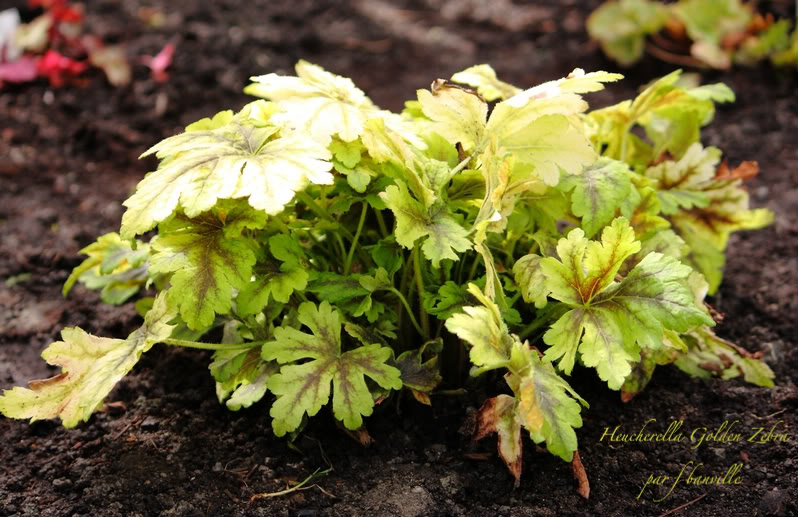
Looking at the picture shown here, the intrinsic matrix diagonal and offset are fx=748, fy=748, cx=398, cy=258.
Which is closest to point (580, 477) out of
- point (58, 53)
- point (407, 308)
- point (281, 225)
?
point (407, 308)

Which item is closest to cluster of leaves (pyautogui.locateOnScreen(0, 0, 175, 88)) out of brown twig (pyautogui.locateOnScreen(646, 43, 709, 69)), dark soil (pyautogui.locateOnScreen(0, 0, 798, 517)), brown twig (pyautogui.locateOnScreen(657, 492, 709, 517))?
Answer: dark soil (pyautogui.locateOnScreen(0, 0, 798, 517))

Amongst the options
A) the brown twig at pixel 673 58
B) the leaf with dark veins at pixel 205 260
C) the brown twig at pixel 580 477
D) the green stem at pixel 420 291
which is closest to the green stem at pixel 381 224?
the green stem at pixel 420 291

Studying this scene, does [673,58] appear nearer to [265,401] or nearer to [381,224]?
[381,224]

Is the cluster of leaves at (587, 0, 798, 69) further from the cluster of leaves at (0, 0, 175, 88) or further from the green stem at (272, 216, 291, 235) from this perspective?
the green stem at (272, 216, 291, 235)

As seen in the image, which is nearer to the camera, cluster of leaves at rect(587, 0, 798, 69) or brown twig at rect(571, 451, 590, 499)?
brown twig at rect(571, 451, 590, 499)

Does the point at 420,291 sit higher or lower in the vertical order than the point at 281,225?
lower

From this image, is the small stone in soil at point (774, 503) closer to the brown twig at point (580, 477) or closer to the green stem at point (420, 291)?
the brown twig at point (580, 477)

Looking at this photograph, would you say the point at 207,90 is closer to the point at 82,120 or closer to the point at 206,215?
the point at 82,120
